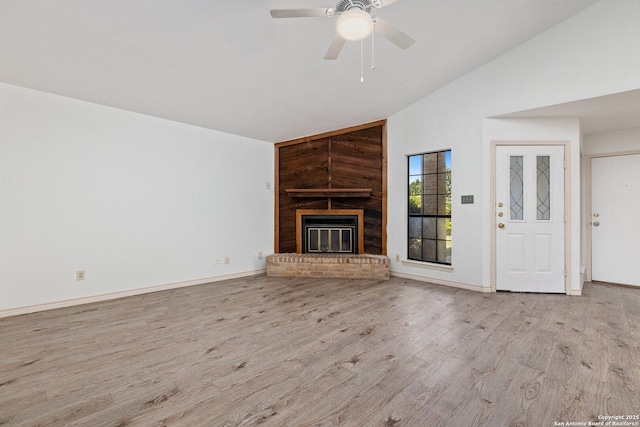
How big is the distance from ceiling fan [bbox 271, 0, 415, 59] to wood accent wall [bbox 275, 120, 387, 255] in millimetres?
2755

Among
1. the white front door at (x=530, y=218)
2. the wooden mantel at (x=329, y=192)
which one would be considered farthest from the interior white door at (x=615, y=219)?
the wooden mantel at (x=329, y=192)

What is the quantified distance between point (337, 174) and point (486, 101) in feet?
8.12

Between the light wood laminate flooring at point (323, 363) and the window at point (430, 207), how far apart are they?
3.71 feet

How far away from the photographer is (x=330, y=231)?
17.1 feet

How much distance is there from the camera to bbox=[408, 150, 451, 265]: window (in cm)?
431

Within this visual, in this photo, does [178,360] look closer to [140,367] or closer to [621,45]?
[140,367]

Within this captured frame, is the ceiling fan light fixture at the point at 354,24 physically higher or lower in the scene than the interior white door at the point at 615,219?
higher

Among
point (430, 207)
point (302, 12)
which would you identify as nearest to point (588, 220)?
point (430, 207)

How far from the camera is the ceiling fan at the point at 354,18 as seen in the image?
6.06ft

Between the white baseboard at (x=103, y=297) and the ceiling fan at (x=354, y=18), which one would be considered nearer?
the ceiling fan at (x=354, y=18)

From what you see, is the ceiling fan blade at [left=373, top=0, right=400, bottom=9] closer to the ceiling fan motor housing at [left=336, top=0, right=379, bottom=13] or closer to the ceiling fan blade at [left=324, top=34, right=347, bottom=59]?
the ceiling fan motor housing at [left=336, top=0, right=379, bottom=13]

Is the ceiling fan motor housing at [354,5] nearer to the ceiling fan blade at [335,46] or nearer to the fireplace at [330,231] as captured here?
the ceiling fan blade at [335,46]

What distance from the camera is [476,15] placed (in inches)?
110

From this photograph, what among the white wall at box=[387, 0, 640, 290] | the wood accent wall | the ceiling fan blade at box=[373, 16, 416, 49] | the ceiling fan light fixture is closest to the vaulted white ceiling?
the white wall at box=[387, 0, 640, 290]
